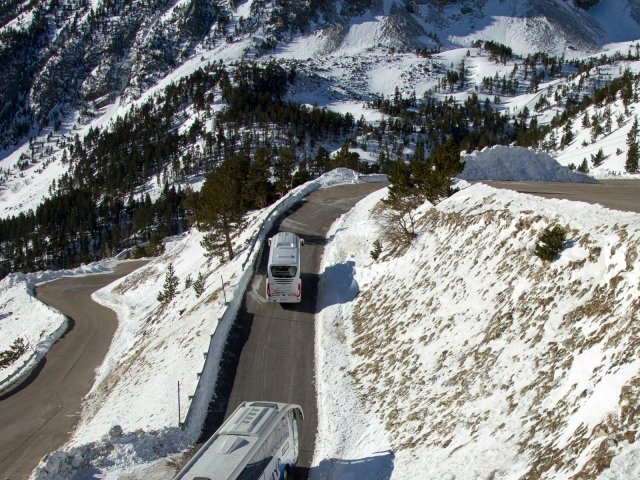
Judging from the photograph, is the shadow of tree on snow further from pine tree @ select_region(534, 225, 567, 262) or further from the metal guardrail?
pine tree @ select_region(534, 225, 567, 262)

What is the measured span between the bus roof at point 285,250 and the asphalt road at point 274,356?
2.74 meters

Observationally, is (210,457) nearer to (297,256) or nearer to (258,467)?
(258,467)

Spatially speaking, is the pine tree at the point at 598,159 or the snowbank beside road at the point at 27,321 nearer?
the snowbank beside road at the point at 27,321

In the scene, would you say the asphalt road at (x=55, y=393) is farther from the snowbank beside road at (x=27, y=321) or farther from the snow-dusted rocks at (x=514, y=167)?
the snow-dusted rocks at (x=514, y=167)

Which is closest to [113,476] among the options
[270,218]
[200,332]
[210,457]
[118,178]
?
[210,457]

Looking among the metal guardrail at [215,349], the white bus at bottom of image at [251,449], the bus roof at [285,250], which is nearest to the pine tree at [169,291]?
the metal guardrail at [215,349]

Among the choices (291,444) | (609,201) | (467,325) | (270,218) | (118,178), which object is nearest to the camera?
(291,444)

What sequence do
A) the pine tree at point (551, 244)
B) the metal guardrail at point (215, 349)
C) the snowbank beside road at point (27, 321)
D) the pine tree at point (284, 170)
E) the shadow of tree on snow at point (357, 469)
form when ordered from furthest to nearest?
the pine tree at point (284, 170) → the snowbank beside road at point (27, 321) → the metal guardrail at point (215, 349) → the pine tree at point (551, 244) → the shadow of tree on snow at point (357, 469)

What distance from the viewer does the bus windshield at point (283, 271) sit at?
2656 cm

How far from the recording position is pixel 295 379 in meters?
20.3

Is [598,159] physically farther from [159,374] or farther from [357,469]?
[357,469]

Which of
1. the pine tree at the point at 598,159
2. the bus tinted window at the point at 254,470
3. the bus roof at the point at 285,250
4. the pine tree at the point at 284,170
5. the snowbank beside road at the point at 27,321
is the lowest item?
the snowbank beside road at the point at 27,321

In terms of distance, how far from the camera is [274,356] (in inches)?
877

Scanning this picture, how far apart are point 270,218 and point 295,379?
23280mm
